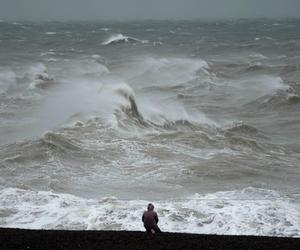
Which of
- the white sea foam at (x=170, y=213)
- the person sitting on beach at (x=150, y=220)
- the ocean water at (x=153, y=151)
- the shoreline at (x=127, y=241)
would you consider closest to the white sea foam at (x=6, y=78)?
the ocean water at (x=153, y=151)

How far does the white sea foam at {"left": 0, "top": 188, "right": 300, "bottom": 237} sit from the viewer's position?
12.7 m

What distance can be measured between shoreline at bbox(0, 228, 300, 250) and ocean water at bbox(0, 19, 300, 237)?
1.75 metres

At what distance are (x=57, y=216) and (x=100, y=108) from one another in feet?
43.8

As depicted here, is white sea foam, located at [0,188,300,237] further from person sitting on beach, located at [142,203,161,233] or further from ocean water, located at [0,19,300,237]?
person sitting on beach, located at [142,203,161,233]

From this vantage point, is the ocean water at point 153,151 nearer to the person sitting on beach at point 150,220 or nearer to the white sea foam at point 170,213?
the white sea foam at point 170,213

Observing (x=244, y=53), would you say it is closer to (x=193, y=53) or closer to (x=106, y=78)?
(x=193, y=53)

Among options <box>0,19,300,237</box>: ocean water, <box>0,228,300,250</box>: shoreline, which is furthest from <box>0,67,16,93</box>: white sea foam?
<box>0,228,300,250</box>: shoreline

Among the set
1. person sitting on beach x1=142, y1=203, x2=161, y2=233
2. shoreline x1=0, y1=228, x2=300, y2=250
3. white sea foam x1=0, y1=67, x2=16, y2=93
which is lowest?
shoreline x1=0, y1=228, x2=300, y2=250

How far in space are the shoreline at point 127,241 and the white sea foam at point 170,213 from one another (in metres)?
1.72

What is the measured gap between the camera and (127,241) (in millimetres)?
10484

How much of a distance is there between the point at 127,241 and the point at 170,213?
3225mm

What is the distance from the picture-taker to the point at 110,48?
220 ft

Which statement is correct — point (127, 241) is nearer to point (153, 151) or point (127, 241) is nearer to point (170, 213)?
point (170, 213)

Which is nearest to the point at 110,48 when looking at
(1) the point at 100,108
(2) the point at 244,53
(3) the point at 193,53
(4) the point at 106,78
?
(3) the point at 193,53
